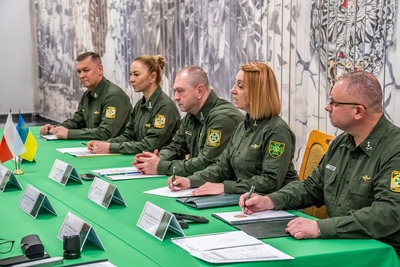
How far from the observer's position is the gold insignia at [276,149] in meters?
3.53

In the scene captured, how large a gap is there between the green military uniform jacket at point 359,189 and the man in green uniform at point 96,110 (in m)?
2.73

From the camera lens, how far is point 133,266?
235cm

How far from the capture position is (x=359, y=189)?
2.92m

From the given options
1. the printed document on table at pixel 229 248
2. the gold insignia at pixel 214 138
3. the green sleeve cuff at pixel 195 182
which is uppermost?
the gold insignia at pixel 214 138

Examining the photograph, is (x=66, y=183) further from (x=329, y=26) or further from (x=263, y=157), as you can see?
(x=329, y=26)

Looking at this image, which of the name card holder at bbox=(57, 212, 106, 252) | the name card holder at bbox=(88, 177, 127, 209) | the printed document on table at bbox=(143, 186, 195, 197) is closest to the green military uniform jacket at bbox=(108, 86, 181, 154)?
the printed document on table at bbox=(143, 186, 195, 197)

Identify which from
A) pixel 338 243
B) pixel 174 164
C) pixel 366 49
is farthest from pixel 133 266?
pixel 366 49

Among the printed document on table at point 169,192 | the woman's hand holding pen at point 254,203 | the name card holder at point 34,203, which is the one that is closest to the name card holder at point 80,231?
the name card holder at point 34,203

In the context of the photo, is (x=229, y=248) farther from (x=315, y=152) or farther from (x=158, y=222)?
(x=315, y=152)

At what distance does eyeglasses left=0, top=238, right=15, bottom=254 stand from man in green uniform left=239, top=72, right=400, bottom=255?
3.22 feet

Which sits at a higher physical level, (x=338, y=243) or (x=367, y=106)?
(x=367, y=106)

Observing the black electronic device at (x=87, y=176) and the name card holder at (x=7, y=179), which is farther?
the black electronic device at (x=87, y=176)

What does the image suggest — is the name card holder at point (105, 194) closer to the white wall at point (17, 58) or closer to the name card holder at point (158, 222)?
the name card holder at point (158, 222)

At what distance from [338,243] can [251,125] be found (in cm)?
120
